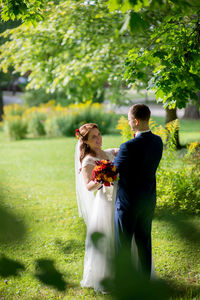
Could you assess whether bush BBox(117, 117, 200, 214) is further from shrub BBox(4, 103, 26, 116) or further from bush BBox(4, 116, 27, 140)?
shrub BBox(4, 103, 26, 116)

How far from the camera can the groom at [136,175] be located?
3.08 metres

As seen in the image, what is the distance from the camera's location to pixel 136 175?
10.3 feet

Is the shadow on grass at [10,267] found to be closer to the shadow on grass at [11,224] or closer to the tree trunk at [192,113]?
the shadow on grass at [11,224]

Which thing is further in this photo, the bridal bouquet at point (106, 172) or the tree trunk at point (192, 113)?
→ the tree trunk at point (192, 113)

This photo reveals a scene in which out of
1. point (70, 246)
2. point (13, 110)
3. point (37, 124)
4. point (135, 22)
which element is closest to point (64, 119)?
point (37, 124)

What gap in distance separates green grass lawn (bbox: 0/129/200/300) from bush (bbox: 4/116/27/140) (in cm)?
759

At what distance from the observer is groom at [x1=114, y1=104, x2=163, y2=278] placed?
308 centimetres

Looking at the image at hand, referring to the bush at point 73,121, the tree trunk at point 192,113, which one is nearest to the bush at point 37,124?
the bush at point 73,121

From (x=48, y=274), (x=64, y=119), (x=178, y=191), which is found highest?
(x=64, y=119)

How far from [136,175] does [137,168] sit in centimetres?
7

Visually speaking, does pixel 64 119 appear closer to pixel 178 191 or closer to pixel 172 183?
pixel 172 183

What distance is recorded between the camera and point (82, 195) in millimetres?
4145

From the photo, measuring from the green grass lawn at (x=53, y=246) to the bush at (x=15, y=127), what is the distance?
759 cm

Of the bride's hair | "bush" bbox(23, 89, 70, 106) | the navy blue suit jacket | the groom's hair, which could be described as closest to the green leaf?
the groom's hair
